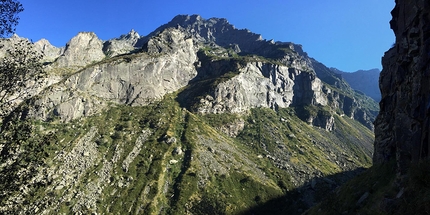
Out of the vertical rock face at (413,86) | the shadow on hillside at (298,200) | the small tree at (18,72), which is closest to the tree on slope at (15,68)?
the small tree at (18,72)

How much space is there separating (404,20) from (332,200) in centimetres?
3583

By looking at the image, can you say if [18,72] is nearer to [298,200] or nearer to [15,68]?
[15,68]

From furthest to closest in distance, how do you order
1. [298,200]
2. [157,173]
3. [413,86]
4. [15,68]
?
[157,173]
[298,200]
[413,86]
[15,68]

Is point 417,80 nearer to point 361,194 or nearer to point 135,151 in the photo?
point 361,194

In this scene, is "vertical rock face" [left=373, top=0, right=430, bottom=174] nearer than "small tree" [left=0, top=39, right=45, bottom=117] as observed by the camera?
No

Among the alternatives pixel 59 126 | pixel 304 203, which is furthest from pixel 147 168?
pixel 304 203

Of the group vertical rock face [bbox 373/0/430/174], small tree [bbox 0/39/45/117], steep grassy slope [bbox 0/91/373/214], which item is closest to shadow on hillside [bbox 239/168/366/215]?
steep grassy slope [bbox 0/91/373/214]

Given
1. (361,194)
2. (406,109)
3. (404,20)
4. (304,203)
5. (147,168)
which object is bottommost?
(147,168)

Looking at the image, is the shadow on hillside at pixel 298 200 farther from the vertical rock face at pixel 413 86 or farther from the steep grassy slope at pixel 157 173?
the vertical rock face at pixel 413 86

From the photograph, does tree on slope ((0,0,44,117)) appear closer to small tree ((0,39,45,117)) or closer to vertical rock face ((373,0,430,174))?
small tree ((0,39,45,117))

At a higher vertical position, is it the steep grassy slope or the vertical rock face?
the vertical rock face

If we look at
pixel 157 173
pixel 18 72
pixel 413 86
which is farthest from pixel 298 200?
pixel 18 72

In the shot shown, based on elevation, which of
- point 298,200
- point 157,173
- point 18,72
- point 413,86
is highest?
point 413,86

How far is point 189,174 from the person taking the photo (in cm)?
15338
